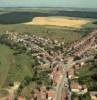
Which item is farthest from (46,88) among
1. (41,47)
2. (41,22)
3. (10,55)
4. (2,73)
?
(41,22)

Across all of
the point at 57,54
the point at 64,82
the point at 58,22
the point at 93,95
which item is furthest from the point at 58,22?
the point at 93,95

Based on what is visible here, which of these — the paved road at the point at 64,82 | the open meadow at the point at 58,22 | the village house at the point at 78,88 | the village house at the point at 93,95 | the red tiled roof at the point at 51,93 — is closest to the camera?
the village house at the point at 93,95

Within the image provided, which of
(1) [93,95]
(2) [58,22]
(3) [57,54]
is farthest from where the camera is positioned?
(2) [58,22]

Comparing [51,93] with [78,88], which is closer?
[51,93]

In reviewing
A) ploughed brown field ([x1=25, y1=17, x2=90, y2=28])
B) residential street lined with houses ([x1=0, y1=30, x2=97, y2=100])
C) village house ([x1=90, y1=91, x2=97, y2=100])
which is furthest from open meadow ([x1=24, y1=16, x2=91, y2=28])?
village house ([x1=90, y1=91, x2=97, y2=100])

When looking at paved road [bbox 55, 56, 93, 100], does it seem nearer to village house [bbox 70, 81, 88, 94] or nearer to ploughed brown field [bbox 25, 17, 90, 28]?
village house [bbox 70, 81, 88, 94]

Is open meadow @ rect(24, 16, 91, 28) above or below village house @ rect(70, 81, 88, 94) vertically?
above

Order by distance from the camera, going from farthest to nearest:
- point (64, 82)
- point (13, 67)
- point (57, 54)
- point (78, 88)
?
point (57, 54), point (13, 67), point (64, 82), point (78, 88)

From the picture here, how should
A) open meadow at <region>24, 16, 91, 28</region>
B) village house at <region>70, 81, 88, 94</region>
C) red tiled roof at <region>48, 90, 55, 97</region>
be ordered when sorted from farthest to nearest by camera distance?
1. open meadow at <region>24, 16, 91, 28</region>
2. village house at <region>70, 81, 88, 94</region>
3. red tiled roof at <region>48, 90, 55, 97</region>

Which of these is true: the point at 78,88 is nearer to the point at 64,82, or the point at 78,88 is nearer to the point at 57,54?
the point at 64,82

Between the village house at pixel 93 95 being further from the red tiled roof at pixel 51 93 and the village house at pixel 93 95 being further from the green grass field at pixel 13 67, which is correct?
the green grass field at pixel 13 67

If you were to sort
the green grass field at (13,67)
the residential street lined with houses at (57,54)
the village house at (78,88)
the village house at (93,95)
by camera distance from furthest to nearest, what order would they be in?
1. the green grass field at (13,67)
2. the residential street lined with houses at (57,54)
3. the village house at (78,88)
4. the village house at (93,95)

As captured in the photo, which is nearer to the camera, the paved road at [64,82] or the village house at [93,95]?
the village house at [93,95]

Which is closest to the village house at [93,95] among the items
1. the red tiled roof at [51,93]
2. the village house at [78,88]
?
the village house at [78,88]
